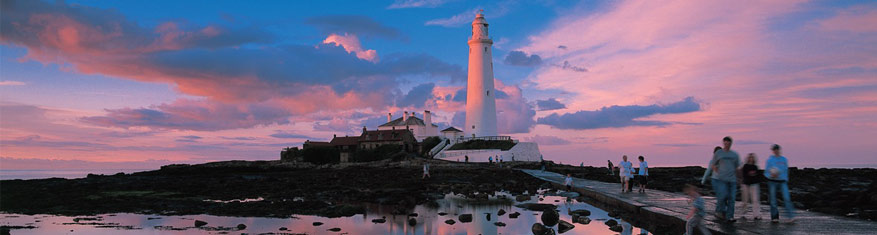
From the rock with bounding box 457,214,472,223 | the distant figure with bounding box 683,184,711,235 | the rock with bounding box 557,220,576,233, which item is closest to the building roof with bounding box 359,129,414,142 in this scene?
the rock with bounding box 457,214,472,223

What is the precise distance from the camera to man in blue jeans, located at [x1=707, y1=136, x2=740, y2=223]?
9.92 metres

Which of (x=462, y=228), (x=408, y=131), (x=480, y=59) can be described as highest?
(x=480, y=59)

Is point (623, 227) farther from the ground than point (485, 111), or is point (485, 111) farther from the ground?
point (485, 111)

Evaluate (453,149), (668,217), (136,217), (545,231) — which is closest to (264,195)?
(136,217)

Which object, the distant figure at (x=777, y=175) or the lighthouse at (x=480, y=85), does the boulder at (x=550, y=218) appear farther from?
the lighthouse at (x=480, y=85)

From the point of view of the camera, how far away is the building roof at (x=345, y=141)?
2933 inches

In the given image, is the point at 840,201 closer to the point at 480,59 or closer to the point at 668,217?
the point at 668,217

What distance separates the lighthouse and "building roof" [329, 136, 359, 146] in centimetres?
1563

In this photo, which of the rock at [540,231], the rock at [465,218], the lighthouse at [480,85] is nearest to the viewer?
the rock at [540,231]

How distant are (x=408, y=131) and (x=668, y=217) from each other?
61.2 m

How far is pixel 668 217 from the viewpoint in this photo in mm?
11578

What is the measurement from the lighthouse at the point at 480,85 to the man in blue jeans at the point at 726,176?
5727 cm

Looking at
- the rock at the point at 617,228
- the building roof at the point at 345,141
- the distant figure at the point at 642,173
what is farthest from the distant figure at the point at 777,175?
the building roof at the point at 345,141

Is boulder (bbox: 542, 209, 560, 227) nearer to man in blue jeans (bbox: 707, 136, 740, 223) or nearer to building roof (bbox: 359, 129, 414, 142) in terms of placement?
man in blue jeans (bbox: 707, 136, 740, 223)
